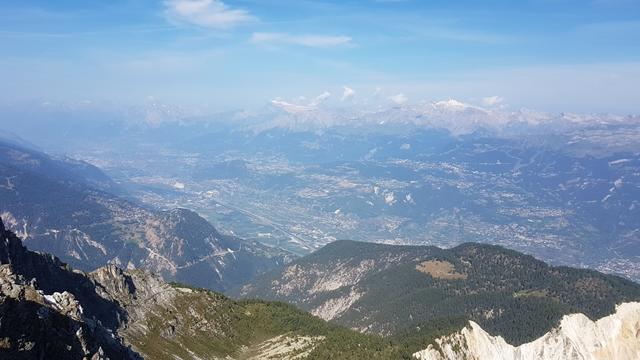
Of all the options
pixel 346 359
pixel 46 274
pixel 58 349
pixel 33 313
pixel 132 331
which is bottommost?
pixel 346 359

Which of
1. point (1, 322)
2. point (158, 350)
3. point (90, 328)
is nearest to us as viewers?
point (1, 322)

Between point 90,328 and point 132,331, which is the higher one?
point 90,328

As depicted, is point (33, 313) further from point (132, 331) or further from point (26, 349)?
point (132, 331)

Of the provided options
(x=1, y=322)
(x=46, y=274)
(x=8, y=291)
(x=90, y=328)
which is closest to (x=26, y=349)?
(x=1, y=322)

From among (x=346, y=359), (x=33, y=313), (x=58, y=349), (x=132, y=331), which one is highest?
(x=33, y=313)

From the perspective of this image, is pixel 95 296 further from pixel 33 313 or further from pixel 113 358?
pixel 33 313

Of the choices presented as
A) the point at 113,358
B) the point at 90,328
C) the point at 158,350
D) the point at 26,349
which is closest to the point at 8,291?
the point at 26,349

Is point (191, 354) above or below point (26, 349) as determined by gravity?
below

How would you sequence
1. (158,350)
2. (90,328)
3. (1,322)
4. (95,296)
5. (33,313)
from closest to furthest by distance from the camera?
(1,322), (33,313), (90,328), (158,350), (95,296)

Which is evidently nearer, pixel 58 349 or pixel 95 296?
pixel 58 349
